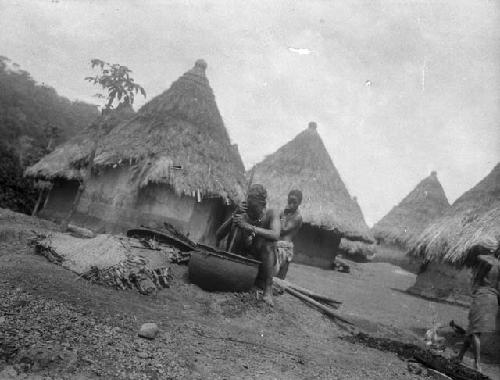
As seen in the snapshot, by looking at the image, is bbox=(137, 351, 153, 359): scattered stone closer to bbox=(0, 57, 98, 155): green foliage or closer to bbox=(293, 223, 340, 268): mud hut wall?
bbox=(293, 223, 340, 268): mud hut wall

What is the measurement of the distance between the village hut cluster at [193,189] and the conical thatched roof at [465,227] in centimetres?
3

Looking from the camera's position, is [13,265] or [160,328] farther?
[13,265]

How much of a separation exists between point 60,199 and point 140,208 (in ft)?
19.9

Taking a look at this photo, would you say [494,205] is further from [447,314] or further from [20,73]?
[20,73]

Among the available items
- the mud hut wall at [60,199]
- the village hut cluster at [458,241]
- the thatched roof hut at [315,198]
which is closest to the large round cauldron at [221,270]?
the village hut cluster at [458,241]

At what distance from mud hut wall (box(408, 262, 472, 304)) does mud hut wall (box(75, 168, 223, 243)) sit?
6.07 m

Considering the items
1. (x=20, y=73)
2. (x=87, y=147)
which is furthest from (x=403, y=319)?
(x=20, y=73)

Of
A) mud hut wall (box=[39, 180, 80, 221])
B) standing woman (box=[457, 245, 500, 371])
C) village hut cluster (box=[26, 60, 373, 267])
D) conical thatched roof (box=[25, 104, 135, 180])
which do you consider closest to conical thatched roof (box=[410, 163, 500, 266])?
village hut cluster (box=[26, 60, 373, 267])

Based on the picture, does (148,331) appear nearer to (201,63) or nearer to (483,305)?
(483,305)

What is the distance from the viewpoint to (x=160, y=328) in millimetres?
3213

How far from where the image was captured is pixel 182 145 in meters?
9.80

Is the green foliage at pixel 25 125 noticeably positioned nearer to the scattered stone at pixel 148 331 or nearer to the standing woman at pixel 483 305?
the scattered stone at pixel 148 331

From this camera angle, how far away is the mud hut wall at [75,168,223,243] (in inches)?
357

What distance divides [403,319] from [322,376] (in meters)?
4.45
